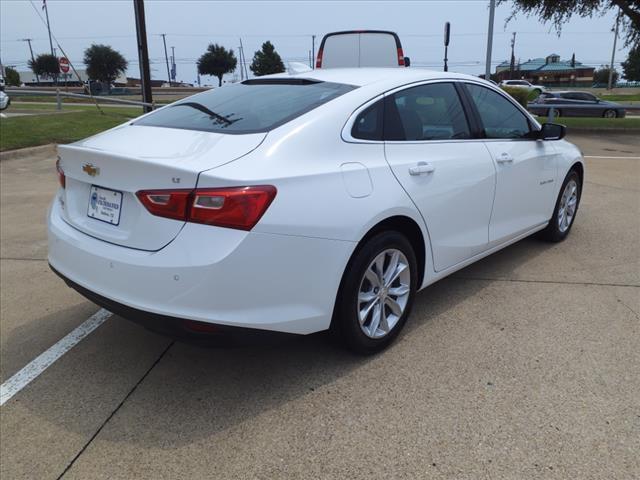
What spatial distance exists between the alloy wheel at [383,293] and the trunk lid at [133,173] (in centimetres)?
98

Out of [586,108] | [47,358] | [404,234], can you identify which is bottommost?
[47,358]

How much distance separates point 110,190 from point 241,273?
855mm

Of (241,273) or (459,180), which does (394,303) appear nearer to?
(459,180)

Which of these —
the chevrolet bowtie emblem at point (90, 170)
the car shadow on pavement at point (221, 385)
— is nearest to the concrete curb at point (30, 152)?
the chevrolet bowtie emblem at point (90, 170)

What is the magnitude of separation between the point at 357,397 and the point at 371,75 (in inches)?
78.7

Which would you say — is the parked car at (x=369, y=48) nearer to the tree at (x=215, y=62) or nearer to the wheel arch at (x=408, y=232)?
the wheel arch at (x=408, y=232)

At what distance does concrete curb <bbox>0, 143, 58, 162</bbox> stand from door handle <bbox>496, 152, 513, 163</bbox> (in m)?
8.91

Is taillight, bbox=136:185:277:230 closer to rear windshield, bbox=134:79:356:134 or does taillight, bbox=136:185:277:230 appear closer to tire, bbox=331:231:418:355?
rear windshield, bbox=134:79:356:134

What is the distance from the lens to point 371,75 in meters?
3.48

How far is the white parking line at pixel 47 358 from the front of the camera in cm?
294

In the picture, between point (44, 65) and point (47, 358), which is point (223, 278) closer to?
point (47, 358)

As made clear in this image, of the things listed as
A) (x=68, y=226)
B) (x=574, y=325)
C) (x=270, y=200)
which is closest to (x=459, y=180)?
(x=574, y=325)

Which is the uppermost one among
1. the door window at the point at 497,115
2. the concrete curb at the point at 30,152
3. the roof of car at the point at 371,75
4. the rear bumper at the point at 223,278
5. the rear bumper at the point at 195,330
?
the roof of car at the point at 371,75

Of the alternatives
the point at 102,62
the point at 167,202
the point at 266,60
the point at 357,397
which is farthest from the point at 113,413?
the point at 102,62
